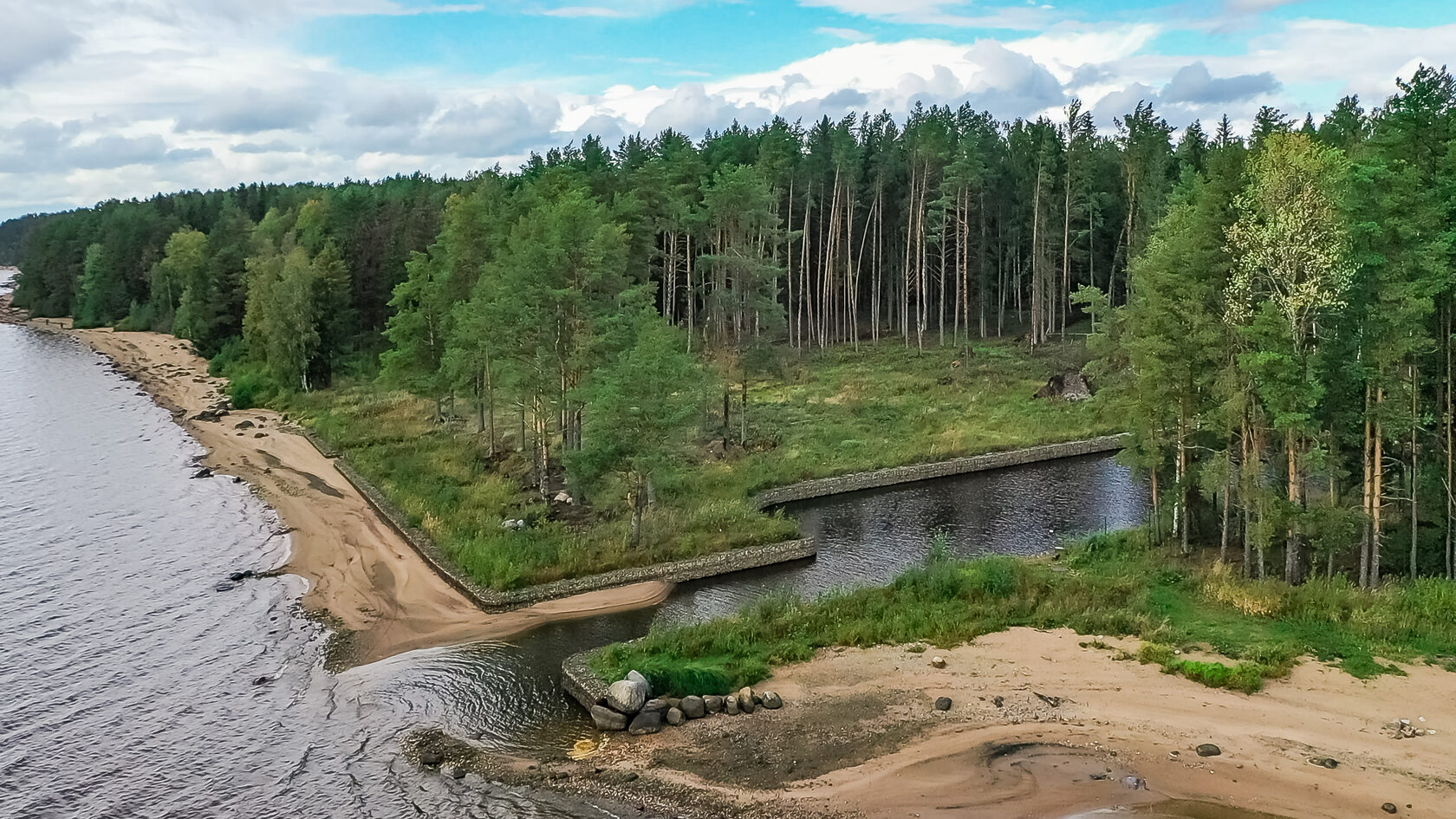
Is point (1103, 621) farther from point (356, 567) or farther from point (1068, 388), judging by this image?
point (1068, 388)

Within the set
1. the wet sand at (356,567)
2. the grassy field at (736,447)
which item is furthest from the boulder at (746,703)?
the grassy field at (736,447)

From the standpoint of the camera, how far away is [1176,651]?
23844 mm

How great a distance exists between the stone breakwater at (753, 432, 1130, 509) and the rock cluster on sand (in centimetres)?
1776

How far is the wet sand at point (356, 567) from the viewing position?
2881cm

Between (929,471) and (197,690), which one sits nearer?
(197,690)

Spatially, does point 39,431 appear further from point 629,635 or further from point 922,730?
point 922,730

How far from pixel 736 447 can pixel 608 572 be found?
55.8ft

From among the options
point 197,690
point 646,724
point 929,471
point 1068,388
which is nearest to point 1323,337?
point 929,471

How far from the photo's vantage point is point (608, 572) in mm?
32000

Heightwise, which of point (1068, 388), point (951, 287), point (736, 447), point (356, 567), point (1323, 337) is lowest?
point (356, 567)

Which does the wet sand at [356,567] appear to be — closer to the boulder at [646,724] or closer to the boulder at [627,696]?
the boulder at [627,696]

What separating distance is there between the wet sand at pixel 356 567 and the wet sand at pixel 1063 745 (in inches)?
352

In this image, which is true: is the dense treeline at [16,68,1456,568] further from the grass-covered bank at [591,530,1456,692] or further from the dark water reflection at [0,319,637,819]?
the dark water reflection at [0,319,637,819]

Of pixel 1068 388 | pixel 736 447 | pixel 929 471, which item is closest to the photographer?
pixel 929 471
